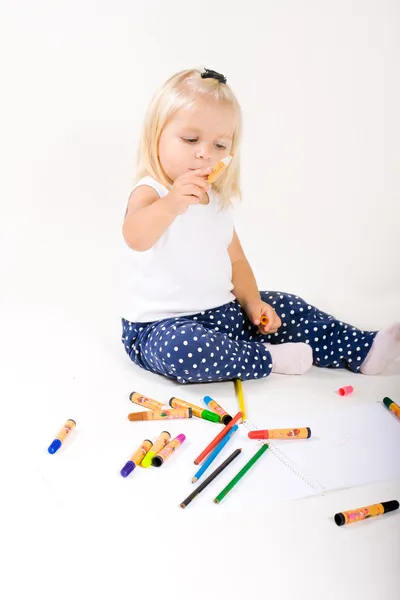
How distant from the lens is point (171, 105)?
5.30 feet

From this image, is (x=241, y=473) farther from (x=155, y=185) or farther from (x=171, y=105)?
(x=171, y=105)

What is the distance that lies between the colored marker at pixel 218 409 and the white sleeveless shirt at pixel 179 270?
23 cm

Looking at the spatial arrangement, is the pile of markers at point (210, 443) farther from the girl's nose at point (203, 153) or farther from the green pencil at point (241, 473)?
the girl's nose at point (203, 153)

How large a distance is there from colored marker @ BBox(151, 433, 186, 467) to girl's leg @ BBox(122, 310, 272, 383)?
202mm

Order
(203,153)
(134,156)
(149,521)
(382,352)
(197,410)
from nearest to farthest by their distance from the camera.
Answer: (149,521) < (197,410) < (203,153) < (382,352) < (134,156)


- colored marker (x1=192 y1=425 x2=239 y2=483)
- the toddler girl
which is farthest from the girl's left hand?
colored marker (x1=192 y1=425 x2=239 y2=483)

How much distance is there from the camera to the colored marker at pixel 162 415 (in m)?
1.48

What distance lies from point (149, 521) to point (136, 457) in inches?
6.7

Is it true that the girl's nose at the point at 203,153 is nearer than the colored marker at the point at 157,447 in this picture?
No

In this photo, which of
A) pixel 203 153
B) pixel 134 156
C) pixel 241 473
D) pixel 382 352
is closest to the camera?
pixel 241 473

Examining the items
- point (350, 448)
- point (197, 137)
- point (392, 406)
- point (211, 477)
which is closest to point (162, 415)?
point (211, 477)

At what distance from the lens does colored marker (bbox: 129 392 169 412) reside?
5.03ft

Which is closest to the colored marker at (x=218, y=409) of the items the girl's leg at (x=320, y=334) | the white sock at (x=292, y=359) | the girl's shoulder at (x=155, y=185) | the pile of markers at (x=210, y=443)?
the pile of markers at (x=210, y=443)

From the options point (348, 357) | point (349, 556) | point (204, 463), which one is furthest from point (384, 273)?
point (349, 556)
